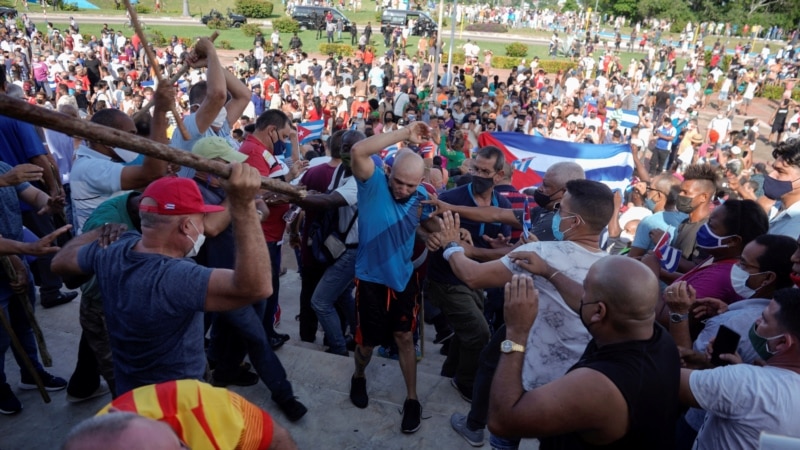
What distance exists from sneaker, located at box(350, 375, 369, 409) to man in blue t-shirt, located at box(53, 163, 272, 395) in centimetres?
159

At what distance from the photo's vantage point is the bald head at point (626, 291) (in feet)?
7.15

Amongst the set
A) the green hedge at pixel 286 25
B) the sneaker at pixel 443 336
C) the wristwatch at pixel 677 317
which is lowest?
the sneaker at pixel 443 336

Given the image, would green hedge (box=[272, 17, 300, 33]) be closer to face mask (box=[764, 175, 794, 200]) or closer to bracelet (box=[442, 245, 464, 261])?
face mask (box=[764, 175, 794, 200])

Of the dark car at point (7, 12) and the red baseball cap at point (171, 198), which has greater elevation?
the dark car at point (7, 12)

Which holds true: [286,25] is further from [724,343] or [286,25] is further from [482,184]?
[724,343]

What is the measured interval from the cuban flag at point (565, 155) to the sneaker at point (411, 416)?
5958mm

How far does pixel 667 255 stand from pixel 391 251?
2201 millimetres

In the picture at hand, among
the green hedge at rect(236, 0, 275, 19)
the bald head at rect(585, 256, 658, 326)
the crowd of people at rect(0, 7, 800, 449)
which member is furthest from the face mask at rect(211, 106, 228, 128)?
the green hedge at rect(236, 0, 275, 19)

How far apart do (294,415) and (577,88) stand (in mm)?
19564

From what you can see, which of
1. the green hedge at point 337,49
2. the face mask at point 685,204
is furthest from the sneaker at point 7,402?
the green hedge at point 337,49

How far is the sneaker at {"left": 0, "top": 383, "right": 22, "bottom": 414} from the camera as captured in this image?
3887 millimetres

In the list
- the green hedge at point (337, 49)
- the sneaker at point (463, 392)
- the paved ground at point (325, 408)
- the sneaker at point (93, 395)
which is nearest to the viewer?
the paved ground at point (325, 408)

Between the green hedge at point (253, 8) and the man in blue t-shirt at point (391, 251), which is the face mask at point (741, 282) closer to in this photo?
the man in blue t-shirt at point (391, 251)

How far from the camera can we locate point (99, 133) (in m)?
2.11
